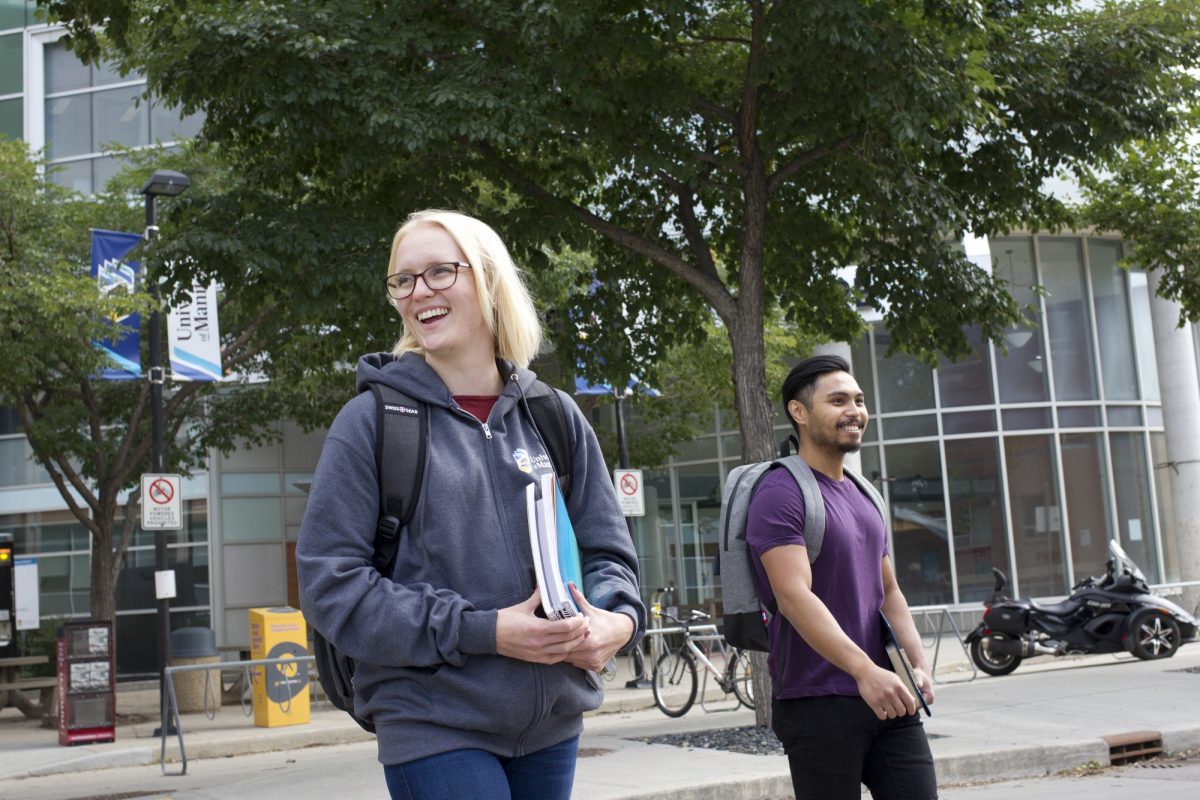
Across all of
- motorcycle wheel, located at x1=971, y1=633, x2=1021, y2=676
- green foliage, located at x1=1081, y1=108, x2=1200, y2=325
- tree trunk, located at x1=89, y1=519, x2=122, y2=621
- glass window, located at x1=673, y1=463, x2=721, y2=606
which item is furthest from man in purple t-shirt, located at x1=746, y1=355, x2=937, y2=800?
glass window, located at x1=673, y1=463, x2=721, y2=606

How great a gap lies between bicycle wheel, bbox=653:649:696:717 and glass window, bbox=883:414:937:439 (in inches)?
475

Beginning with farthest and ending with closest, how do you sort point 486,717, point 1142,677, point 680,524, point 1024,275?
point 680,524
point 1024,275
point 1142,677
point 486,717

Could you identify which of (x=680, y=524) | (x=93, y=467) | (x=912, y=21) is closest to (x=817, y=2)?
(x=912, y=21)

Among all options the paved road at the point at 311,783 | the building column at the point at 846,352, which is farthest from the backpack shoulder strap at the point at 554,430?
the building column at the point at 846,352

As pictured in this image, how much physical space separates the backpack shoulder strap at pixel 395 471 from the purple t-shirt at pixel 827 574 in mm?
1832

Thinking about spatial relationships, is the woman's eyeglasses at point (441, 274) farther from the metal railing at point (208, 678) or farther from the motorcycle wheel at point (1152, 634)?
the motorcycle wheel at point (1152, 634)

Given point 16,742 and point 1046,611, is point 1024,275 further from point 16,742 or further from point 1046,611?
point 16,742

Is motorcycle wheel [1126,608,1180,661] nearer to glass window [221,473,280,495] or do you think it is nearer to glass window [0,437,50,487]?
glass window [221,473,280,495]

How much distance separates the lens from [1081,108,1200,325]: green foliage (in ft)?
51.6

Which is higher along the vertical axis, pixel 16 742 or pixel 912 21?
pixel 912 21

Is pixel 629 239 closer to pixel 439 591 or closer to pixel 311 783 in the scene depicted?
pixel 311 783

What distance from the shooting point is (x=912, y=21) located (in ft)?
34.1

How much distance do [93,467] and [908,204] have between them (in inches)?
613

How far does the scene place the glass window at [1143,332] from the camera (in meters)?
26.9
